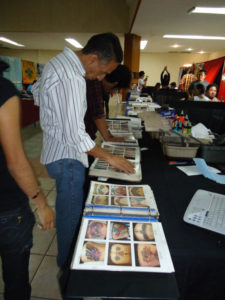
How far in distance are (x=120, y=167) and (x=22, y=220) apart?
1.57 ft

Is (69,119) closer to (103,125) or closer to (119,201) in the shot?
(119,201)

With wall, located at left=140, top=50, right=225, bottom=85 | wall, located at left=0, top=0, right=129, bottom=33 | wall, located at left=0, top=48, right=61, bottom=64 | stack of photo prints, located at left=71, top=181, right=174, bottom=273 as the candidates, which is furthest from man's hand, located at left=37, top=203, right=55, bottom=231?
wall, located at left=0, top=48, right=61, bottom=64

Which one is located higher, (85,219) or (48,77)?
(48,77)

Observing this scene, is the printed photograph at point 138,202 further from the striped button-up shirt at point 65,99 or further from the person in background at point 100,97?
the person in background at point 100,97

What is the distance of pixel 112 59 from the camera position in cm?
96

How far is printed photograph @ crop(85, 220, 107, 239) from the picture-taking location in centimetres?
66

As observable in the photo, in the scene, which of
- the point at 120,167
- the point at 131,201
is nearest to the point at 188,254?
the point at 131,201

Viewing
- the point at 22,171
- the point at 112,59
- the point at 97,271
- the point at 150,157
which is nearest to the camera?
the point at 97,271

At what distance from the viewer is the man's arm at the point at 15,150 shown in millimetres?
610

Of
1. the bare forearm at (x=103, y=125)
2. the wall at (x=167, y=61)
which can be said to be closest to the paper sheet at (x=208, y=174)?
the bare forearm at (x=103, y=125)

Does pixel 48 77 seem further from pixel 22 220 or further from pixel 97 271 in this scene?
pixel 97 271

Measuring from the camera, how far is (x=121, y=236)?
0.66m

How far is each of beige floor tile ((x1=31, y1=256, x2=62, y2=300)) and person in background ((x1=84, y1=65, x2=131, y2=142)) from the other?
96 centimetres

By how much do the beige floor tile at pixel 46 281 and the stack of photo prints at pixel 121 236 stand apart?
0.82 m
